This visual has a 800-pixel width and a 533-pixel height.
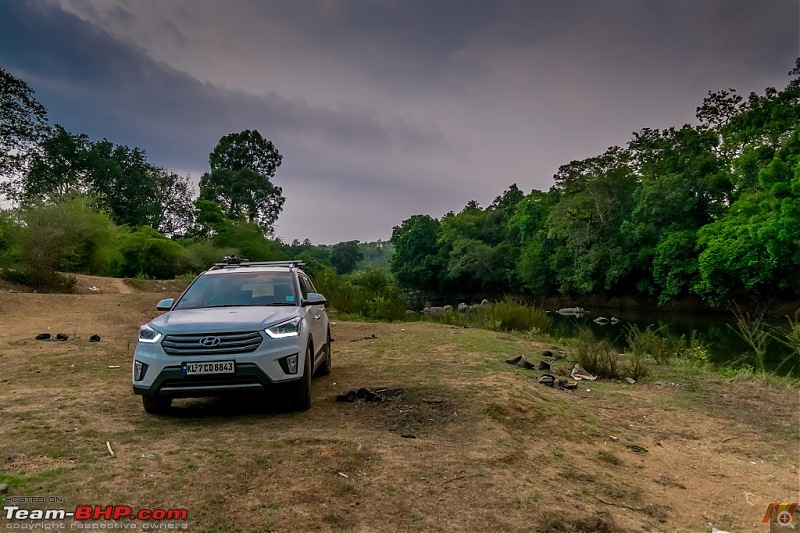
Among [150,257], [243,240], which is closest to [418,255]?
[243,240]

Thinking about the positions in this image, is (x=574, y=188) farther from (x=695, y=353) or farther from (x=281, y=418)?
(x=281, y=418)

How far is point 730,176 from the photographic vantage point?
1412 inches

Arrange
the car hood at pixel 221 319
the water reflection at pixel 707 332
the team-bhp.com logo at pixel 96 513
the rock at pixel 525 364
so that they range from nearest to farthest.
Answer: the team-bhp.com logo at pixel 96 513 → the car hood at pixel 221 319 → the rock at pixel 525 364 → the water reflection at pixel 707 332

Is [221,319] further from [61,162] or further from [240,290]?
[61,162]

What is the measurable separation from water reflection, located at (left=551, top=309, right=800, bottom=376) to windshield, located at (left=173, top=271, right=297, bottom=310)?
22.5ft

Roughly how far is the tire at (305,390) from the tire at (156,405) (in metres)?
1.43

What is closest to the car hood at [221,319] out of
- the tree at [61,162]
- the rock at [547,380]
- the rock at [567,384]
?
the rock at [547,380]

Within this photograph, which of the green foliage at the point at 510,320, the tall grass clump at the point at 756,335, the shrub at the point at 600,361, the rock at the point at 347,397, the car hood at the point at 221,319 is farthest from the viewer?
the green foliage at the point at 510,320

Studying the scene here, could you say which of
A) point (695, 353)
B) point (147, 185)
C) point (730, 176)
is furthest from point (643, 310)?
point (147, 185)

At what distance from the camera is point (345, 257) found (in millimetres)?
115188

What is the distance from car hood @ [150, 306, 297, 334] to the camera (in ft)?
18.5

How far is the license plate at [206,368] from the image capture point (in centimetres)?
543

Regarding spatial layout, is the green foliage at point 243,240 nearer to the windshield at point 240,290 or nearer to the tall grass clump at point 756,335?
the windshield at point 240,290

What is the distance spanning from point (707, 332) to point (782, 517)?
25286 mm
